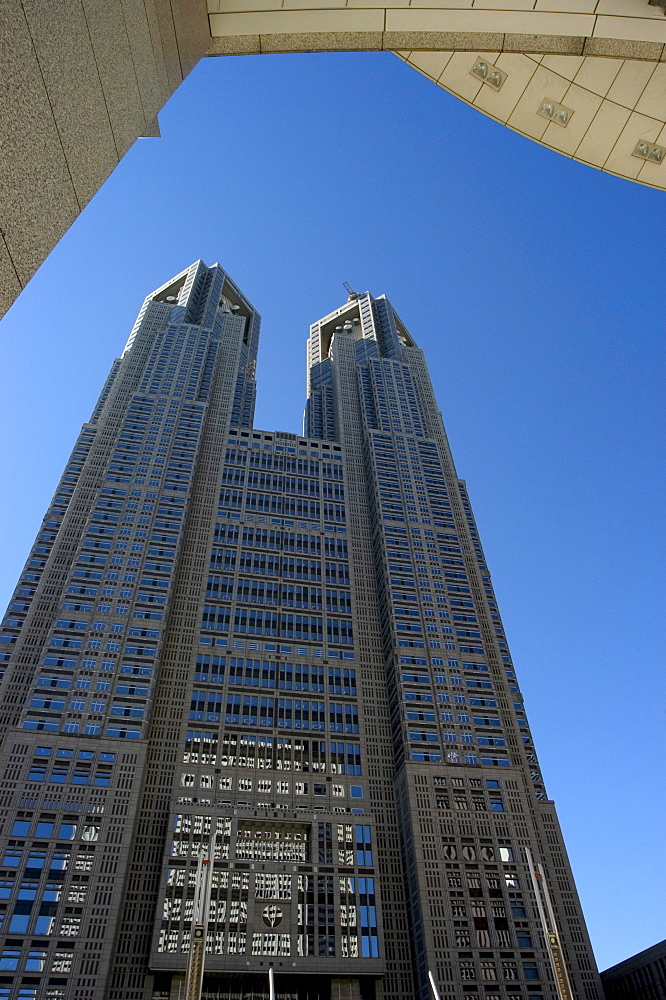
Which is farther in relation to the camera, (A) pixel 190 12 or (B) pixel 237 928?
(B) pixel 237 928

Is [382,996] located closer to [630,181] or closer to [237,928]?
[237,928]

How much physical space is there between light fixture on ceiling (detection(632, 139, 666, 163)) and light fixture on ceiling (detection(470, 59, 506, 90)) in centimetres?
242

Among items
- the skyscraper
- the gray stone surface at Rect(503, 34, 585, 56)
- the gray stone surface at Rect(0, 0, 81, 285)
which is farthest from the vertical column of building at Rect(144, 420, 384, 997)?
the gray stone surface at Rect(503, 34, 585, 56)

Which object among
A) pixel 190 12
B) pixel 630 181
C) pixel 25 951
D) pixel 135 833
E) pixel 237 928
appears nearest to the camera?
pixel 190 12

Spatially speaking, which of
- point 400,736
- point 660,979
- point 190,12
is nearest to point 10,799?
point 400,736

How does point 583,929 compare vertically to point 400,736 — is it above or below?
below

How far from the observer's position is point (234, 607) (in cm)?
6794

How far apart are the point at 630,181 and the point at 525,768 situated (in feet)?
191

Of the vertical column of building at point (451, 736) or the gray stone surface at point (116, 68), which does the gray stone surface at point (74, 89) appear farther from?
the vertical column of building at point (451, 736)

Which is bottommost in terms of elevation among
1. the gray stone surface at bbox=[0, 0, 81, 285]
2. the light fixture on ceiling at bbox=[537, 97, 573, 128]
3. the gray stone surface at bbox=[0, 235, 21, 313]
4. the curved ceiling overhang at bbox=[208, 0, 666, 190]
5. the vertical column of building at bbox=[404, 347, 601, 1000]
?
the gray stone surface at bbox=[0, 235, 21, 313]

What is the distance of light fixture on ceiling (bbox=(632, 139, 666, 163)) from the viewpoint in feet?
35.9

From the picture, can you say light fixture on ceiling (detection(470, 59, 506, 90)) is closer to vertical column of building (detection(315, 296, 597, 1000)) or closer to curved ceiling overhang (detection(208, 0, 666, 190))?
curved ceiling overhang (detection(208, 0, 666, 190))

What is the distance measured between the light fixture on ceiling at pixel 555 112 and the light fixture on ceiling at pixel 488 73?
772 millimetres

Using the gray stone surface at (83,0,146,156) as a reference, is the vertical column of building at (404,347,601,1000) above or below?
above
